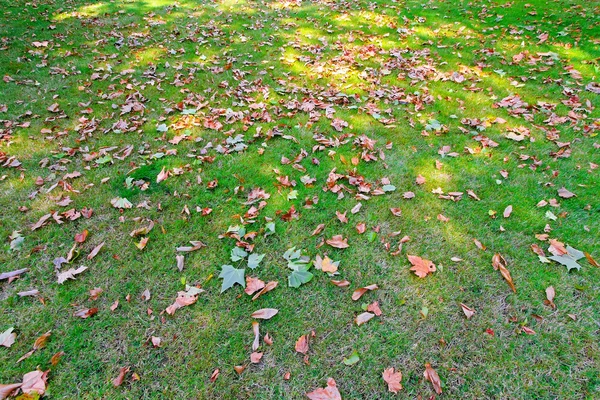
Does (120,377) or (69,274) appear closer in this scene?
(120,377)

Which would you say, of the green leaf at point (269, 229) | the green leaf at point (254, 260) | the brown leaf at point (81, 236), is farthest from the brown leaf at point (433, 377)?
the brown leaf at point (81, 236)

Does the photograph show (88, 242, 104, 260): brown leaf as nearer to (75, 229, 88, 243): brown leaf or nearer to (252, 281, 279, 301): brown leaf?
(75, 229, 88, 243): brown leaf

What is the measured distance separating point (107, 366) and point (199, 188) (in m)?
1.76

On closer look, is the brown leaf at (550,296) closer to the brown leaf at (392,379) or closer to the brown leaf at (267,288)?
the brown leaf at (392,379)

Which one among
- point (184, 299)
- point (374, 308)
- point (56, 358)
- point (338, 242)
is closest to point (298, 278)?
point (338, 242)

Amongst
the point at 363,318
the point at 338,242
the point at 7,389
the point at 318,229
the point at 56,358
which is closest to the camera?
the point at 7,389

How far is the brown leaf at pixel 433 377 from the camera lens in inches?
80.6

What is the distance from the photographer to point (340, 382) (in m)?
2.10

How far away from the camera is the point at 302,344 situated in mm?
2260

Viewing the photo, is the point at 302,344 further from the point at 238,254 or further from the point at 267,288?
the point at 238,254

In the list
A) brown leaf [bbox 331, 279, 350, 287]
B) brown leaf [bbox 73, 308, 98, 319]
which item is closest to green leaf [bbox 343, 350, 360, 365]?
brown leaf [bbox 331, 279, 350, 287]

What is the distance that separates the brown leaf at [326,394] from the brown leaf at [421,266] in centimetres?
109

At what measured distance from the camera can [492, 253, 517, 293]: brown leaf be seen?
2553 mm

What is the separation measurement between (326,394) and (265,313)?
678 mm
